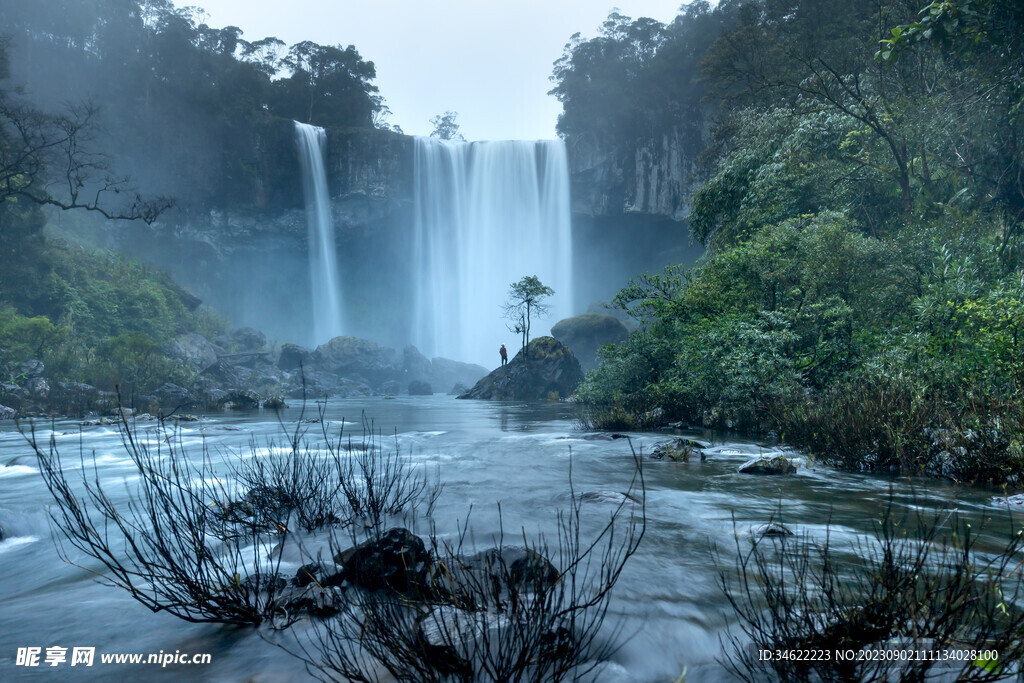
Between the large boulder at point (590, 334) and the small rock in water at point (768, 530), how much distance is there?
40713 millimetres

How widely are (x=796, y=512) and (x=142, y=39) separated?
6549 centimetres

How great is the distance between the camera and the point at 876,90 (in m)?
16.3

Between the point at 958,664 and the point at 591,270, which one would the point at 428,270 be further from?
the point at 958,664

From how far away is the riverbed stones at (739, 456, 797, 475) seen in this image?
323 inches

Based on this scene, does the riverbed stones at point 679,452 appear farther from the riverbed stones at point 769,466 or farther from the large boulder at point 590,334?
the large boulder at point 590,334

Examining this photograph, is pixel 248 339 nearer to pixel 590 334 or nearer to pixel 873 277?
pixel 590 334

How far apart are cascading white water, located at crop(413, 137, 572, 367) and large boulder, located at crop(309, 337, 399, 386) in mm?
14669

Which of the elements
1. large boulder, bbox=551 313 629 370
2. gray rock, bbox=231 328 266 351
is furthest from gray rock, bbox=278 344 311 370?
large boulder, bbox=551 313 629 370

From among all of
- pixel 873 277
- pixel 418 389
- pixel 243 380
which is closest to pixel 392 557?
pixel 873 277

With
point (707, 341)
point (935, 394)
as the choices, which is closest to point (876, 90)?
point (707, 341)

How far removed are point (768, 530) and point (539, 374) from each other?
108 ft

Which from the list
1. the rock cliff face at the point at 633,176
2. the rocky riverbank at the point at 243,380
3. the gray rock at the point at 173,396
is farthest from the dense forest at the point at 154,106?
the rock cliff face at the point at 633,176

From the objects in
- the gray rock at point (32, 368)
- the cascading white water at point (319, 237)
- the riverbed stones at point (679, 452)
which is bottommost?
the riverbed stones at point (679, 452)

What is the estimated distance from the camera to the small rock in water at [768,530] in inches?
188
